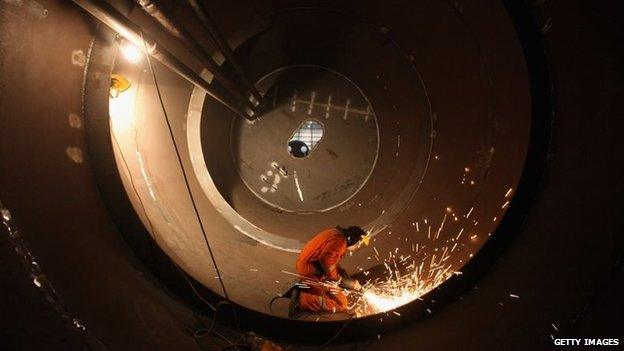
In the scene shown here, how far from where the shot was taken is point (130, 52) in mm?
2623

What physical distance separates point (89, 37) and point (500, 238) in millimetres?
2961

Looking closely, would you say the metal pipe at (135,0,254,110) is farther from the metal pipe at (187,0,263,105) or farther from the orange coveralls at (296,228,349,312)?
the orange coveralls at (296,228,349,312)

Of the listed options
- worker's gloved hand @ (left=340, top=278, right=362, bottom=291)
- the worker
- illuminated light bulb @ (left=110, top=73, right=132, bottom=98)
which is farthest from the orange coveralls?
illuminated light bulb @ (left=110, top=73, right=132, bottom=98)

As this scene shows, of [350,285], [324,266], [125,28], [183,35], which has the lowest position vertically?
[350,285]

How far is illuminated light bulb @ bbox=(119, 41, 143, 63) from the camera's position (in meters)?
2.50

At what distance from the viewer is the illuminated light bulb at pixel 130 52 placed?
2.50 m

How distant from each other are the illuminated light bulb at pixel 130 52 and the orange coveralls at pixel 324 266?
2121mm

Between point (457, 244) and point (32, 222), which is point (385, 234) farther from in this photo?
point (32, 222)

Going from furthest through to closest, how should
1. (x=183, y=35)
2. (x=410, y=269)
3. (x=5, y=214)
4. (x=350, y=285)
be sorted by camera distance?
(x=350, y=285), (x=410, y=269), (x=183, y=35), (x=5, y=214)

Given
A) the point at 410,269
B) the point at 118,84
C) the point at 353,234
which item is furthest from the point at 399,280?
the point at 118,84

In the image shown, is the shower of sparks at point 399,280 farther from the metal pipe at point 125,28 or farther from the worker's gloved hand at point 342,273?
the metal pipe at point 125,28

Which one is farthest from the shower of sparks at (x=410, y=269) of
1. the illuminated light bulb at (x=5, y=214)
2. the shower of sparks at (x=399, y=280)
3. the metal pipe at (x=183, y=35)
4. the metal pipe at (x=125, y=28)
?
the illuminated light bulb at (x=5, y=214)

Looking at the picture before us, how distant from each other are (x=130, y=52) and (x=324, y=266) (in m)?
2.35

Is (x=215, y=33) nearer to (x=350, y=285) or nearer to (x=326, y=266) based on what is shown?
(x=326, y=266)
